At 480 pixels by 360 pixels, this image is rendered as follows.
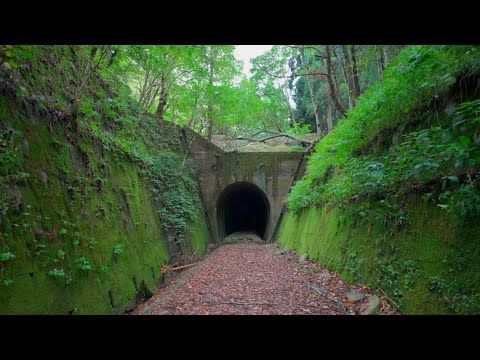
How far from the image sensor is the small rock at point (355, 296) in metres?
3.75

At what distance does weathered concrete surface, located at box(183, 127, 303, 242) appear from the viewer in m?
15.8

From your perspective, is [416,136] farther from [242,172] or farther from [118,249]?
[242,172]

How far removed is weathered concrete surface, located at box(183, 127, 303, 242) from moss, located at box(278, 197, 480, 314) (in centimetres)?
1061

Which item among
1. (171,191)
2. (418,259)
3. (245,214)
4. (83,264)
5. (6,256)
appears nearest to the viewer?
(6,256)

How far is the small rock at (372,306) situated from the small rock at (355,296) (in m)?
0.23

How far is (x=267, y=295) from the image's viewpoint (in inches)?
180

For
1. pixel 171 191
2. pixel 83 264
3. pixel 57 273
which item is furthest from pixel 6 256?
pixel 171 191

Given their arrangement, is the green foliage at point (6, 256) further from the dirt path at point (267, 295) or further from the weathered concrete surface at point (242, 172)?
the weathered concrete surface at point (242, 172)

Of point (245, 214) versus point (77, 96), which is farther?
point (245, 214)

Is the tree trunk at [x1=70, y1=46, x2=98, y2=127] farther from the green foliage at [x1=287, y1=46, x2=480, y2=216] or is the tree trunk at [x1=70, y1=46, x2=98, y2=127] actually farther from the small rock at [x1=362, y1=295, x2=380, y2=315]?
the small rock at [x1=362, y1=295, x2=380, y2=315]

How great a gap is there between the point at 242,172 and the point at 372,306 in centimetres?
1305

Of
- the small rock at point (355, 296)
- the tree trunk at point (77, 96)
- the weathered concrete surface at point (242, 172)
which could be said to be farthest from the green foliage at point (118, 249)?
the weathered concrete surface at point (242, 172)

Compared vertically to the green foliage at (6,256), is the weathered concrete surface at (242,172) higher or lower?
higher

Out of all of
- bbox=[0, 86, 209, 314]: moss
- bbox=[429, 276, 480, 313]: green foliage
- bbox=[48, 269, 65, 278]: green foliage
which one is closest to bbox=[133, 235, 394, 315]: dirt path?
bbox=[429, 276, 480, 313]: green foliage
